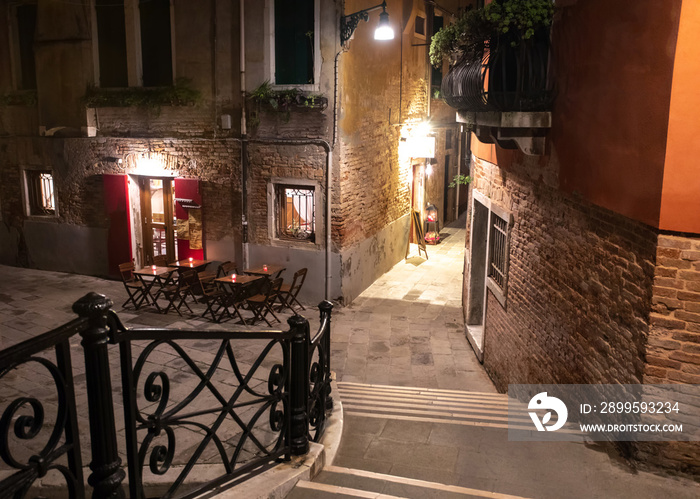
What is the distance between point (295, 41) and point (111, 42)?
14.9ft

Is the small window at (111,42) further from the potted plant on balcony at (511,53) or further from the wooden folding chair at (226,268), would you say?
the potted plant on balcony at (511,53)

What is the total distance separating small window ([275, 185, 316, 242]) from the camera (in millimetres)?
12055

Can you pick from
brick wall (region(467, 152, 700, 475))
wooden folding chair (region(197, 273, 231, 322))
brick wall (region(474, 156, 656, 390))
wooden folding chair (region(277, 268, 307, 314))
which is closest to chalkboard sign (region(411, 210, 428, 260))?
wooden folding chair (region(277, 268, 307, 314))

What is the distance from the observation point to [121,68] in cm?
1291

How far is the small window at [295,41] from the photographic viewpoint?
37.2 ft

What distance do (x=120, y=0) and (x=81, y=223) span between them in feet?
16.9

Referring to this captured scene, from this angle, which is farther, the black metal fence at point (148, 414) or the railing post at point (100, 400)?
the railing post at point (100, 400)

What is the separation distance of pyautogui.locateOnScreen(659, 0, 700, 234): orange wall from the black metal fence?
2751mm

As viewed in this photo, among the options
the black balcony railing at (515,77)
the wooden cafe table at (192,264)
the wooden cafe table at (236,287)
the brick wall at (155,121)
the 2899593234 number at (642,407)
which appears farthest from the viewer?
the brick wall at (155,121)

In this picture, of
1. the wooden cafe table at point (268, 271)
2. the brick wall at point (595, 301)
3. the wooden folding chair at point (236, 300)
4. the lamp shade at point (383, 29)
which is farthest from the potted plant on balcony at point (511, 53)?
the wooden folding chair at point (236, 300)

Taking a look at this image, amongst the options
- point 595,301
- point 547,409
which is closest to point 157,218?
point 547,409

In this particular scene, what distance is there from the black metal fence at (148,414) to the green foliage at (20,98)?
9234 mm

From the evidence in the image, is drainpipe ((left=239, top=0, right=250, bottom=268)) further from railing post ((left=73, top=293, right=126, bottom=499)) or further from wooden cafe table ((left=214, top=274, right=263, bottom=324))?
railing post ((left=73, top=293, right=126, bottom=499))

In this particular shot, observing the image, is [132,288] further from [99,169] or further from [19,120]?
[19,120]
